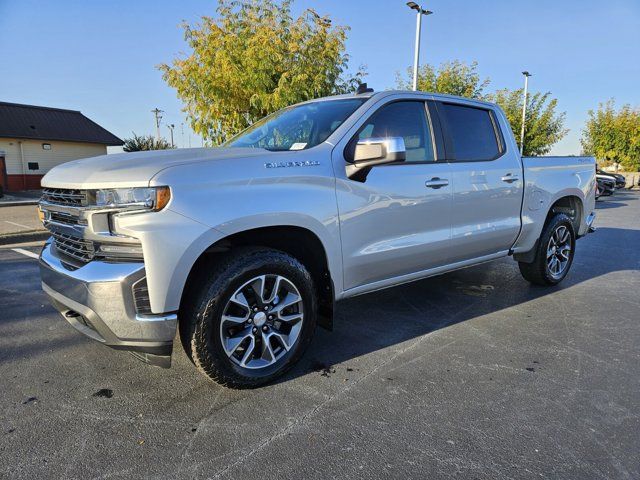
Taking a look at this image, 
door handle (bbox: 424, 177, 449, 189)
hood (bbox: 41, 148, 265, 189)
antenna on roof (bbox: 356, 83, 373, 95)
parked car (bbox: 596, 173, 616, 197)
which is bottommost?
parked car (bbox: 596, 173, 616, 197)

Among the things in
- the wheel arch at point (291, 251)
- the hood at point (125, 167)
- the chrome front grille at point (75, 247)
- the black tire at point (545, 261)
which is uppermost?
the hood at point (125, 167)

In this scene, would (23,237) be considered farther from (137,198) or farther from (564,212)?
(564,212)

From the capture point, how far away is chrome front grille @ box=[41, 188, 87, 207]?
8.46 feet

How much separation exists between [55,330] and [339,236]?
8.74 feet

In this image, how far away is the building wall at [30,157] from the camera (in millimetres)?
26125

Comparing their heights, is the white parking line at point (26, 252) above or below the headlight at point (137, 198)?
below

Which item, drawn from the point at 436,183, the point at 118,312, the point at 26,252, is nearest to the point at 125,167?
the point at 118,312

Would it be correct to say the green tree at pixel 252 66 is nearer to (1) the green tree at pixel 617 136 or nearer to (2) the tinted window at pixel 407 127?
(2) the tinted window at pixel 407 127

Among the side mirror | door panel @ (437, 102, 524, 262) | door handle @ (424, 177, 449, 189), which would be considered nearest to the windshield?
the side mirror

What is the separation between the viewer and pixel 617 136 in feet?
113

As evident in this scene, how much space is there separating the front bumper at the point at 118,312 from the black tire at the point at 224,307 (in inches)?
5.9

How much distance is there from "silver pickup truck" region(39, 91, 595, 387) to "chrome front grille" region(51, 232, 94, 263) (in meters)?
0.01

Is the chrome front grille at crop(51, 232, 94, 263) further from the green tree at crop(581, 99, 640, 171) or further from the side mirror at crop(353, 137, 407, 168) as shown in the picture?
the green tree at crop(581, 99, 640, 171)

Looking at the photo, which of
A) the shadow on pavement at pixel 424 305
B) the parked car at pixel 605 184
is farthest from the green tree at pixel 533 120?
the shadow on pavement at pixel 424 305
